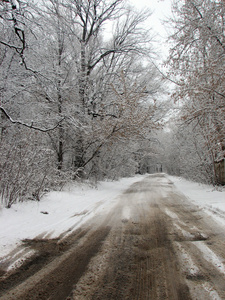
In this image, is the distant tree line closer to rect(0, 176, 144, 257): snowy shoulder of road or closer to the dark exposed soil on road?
rect(0, 176, 144, 257): snowy shoulder of road

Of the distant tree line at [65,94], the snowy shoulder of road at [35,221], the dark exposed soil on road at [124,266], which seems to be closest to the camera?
the dark exposed soil on road at [124,266]

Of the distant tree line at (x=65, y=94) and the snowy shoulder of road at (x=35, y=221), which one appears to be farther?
the distant tree line at (x=65, y=94)

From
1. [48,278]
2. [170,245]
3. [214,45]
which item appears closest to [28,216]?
[48,278]

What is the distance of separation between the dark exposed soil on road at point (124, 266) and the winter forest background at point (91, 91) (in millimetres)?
2682

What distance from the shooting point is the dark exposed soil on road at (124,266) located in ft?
6.02

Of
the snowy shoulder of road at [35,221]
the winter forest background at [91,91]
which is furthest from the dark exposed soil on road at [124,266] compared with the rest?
the winter forest background at [91,91]

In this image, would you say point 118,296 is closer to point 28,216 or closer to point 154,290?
point 154,290

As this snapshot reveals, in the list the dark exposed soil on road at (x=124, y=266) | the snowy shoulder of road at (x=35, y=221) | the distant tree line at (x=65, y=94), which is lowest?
the dark exposed soil on road at (x=124, y=266)

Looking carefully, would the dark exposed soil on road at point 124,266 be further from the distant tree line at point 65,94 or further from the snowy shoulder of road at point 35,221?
the distant tree line at point 65,94

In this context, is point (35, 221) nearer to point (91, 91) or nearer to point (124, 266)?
point (124, 266)

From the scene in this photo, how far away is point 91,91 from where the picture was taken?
11867 millimetres

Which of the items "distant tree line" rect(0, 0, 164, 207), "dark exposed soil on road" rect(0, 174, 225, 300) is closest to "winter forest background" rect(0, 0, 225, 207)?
"distant tree line" rect(0, 0, 164, 207)

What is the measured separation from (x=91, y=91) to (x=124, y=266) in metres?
11.0

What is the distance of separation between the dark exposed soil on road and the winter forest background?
2.68 meters
